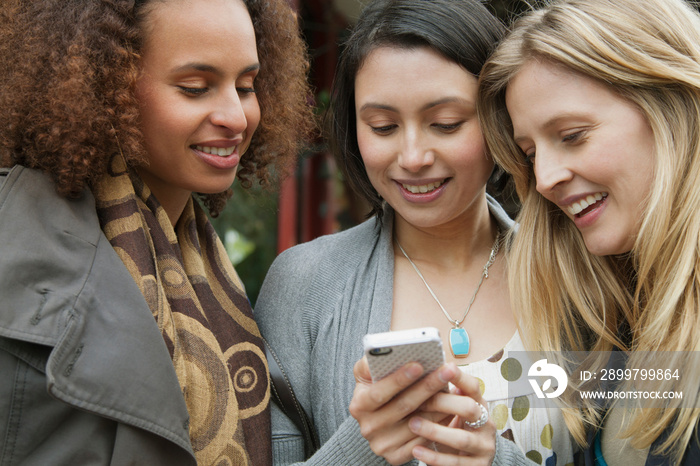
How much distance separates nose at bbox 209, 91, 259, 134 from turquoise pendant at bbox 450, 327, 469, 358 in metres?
0.91

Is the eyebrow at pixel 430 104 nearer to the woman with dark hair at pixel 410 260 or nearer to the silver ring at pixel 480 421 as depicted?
the woman with dark hair at pixel 410 260

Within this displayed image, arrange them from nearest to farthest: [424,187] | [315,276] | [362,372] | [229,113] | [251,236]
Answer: [362,372] < [229,113] < [424,187] < [315,276] < [251,236]

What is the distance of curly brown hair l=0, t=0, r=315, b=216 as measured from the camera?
64.4 inches

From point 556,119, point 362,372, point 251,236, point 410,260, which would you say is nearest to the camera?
point 362,372

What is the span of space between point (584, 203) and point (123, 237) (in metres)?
1.24

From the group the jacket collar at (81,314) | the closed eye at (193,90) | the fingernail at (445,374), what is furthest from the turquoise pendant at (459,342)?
the closed eye at (193,90)

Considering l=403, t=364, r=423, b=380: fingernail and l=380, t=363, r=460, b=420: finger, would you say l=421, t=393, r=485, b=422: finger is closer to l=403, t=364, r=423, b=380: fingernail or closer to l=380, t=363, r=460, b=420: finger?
l=380, t=363, r=460, b=420: finger

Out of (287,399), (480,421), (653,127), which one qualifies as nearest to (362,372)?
(480,421)

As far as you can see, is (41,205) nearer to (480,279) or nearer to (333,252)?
(333,252)

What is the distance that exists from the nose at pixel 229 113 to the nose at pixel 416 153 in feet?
1.61

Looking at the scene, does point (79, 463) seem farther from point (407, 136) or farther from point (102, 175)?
point (407, 136)

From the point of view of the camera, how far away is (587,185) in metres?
1.73

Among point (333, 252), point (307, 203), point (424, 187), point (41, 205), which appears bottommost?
point (307, 203)

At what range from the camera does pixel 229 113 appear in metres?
1.83
